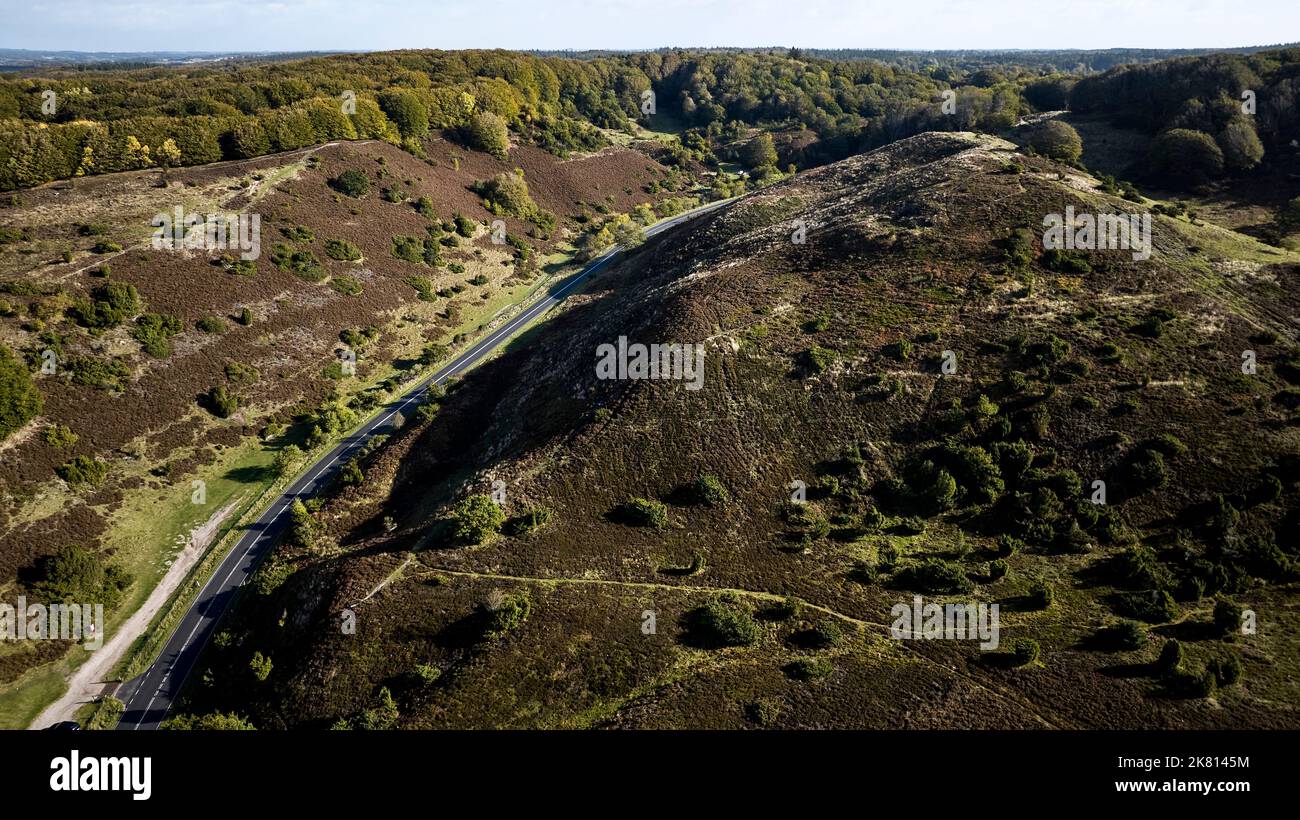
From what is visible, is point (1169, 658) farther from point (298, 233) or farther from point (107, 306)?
point (298, 233)

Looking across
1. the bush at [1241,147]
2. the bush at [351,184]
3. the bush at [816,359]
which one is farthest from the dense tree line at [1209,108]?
the bush at [351,184]

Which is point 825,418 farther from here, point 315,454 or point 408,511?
point 315,454

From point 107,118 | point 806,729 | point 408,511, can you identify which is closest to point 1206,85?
point 806,729

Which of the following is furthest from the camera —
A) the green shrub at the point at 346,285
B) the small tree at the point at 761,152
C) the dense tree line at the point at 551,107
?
the small tree at the point at 761,152

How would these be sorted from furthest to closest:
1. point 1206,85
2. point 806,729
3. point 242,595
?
point 1206,85
point 242,595
point 806,729

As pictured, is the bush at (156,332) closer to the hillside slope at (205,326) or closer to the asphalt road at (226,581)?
the hillside slope at (205,326)
